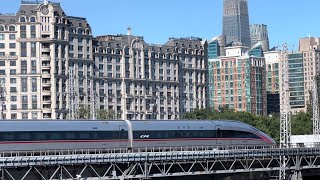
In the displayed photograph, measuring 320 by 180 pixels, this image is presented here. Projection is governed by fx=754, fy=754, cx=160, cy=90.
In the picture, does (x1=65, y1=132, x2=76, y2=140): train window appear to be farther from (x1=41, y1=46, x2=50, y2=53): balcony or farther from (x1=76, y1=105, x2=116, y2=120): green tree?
(x1=41, y1=46, x2=50, y2=53): balcony

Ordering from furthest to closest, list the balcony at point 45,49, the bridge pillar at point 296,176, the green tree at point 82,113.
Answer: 1. the balcony at point 45,49
2. the green tree at point 82,113
3. the bridge pillar at point 296,176

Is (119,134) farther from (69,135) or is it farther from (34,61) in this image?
(34,61)

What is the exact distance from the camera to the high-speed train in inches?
3137

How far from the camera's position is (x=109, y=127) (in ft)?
283

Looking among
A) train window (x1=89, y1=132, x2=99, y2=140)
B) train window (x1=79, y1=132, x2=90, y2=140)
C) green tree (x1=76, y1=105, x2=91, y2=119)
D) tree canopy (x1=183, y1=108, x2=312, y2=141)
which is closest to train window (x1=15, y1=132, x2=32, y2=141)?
train window (x1=79, y1=132, x2=90, y2=140)

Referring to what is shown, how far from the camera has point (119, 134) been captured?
86.7 metres

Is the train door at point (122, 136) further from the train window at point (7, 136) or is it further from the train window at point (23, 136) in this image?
the train window at point (7, 136)

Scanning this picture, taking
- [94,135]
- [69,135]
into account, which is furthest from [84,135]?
[69,135]

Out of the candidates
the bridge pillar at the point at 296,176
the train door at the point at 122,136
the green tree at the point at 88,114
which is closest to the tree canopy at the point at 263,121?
the green tree at the point at 88,114

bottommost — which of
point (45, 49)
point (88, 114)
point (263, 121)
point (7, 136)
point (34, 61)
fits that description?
point (263, 121)

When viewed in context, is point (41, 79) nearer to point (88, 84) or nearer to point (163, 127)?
point (88, 84)

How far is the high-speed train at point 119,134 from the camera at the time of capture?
79.7 metres

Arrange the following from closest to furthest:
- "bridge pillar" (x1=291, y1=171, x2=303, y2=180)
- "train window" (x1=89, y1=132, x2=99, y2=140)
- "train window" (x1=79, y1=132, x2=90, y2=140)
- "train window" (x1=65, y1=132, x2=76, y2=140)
Result: "train window" (x1=65, y1=132, x2=76, y2=140), "train window" (x1=79, y1=132, x2=90, y2=140), "train window" (x1=89, y1=132, x2=99, y2=140), "bridge pillar" (x1=291, y1=171, x2=303, y2=180)

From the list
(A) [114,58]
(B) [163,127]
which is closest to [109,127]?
(B) [163,127]
